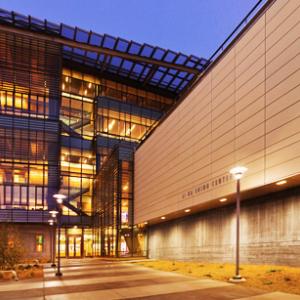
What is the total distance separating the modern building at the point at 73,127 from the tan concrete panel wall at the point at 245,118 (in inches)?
568

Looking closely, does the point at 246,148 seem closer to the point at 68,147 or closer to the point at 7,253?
the point at 7,253

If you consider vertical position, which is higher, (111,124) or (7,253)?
(111,124)

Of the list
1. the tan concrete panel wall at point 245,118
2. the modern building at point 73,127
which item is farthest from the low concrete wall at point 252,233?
the modern building at point 73,127

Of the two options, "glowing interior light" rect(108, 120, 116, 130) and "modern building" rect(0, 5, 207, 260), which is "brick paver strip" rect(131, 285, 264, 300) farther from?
"glowing interior light" rect(108, 120, 116, 130)

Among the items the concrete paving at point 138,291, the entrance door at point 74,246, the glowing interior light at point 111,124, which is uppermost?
the glowing interior light at point 111,124

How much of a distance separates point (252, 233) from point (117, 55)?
34357 mm

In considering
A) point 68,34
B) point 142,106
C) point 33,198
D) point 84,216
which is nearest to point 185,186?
point 33,198

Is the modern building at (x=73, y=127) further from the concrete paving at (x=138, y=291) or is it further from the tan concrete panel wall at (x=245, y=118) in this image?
the concrete paving at (x=138, y=291)

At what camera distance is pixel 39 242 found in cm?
4188

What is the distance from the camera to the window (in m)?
41.5

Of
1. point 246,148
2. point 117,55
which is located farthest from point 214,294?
point 117,55

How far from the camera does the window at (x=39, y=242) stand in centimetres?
4150

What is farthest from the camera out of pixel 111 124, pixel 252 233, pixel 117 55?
pixel 111 124

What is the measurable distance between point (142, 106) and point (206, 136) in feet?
123
